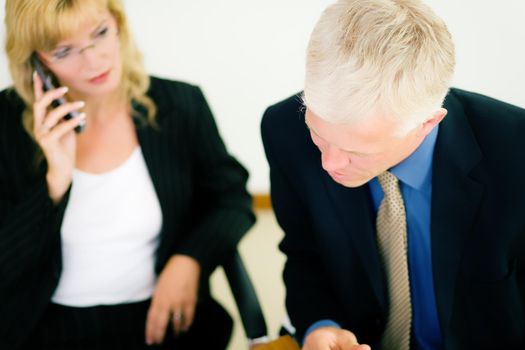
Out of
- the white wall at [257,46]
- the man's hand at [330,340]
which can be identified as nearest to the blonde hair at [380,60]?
the man's hand at [330,340]

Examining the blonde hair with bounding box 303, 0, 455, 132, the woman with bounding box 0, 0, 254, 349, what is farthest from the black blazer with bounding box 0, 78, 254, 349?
the blonde hair with bounding box 303, 0, 455, 132

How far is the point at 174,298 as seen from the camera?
1531mm

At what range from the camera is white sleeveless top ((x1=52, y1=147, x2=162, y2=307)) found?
61.9 inches

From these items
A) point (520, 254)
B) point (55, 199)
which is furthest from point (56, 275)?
point (520, 254)

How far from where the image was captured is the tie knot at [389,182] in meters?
1.18

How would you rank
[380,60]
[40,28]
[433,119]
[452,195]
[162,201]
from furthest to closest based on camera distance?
[162,201] < [40,28] < [452,195] < [433,119] < [380,60]

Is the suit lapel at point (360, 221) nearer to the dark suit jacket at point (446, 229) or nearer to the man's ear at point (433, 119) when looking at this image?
the dark suit jacket at point (446, 229)

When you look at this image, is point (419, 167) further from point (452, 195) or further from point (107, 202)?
point (107, 202)

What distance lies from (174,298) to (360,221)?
59 centimetres

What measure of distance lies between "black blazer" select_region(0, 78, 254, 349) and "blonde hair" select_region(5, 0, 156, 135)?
7 centimetres

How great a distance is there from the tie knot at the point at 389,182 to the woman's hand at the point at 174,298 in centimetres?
64

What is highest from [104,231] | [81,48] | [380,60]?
[380,60]

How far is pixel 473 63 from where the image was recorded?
8.04 ft

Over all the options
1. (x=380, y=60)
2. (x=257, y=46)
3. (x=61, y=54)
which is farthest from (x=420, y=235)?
(x=257, y=46)
